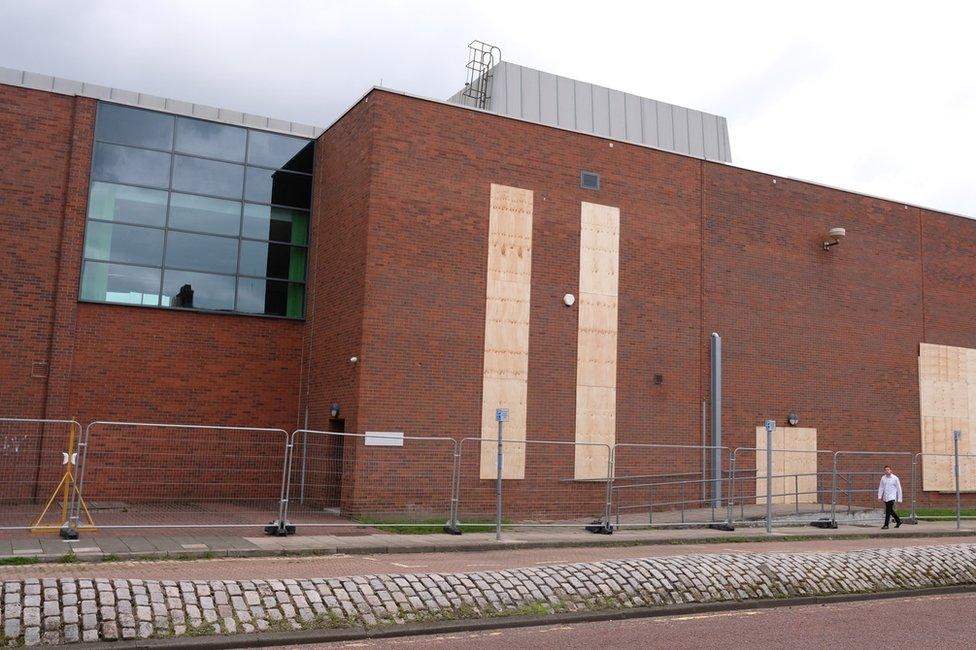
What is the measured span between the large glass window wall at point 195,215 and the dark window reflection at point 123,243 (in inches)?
0.9

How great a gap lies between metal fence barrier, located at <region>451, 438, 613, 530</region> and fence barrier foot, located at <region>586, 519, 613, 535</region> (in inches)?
52.6

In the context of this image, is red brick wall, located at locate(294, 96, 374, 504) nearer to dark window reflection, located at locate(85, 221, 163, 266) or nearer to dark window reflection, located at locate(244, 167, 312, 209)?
dark window reflection, located at locate(244, 167, 312, 209)

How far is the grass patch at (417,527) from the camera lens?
17.2m

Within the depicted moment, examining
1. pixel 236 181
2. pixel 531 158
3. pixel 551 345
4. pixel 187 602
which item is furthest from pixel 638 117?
pixel 187 602

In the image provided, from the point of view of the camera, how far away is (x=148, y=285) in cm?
2147

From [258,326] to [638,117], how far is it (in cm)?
1278

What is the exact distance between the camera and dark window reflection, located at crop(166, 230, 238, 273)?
2180 centimetres

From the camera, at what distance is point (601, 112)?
27062mm

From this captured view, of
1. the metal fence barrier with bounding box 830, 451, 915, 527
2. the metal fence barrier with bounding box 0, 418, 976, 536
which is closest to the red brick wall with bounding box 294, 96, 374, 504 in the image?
the metal fence barrier with bounding box 0, 418, 976, 536

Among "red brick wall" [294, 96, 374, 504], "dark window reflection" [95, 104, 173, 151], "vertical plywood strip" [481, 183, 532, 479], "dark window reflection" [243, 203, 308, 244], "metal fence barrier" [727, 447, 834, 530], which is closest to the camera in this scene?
"red brick wall" [294, 96, 374, 504]

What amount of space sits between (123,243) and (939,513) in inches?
859

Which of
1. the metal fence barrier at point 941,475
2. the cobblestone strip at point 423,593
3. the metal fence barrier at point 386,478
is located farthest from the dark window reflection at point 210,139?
the metal fence barrier at point 941,475

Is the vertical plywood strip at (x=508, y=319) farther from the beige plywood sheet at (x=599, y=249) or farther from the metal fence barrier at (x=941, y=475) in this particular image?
the metal fence barrier at (x=941, y=475)

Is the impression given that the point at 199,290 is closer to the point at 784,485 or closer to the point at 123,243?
the point at 123,243
